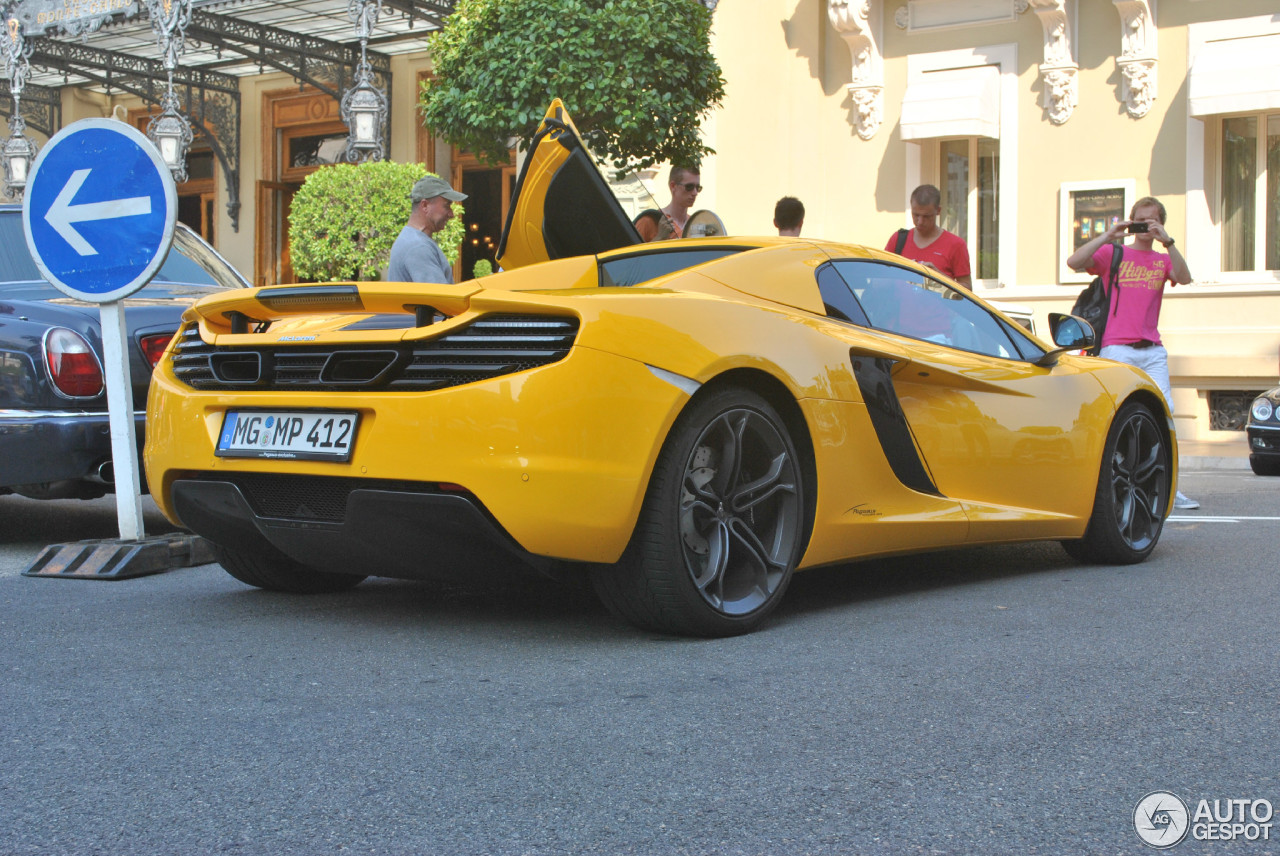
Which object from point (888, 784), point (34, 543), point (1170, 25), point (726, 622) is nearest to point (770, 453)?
point (726, 622)

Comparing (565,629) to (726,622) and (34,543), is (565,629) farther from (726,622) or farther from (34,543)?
(34,543)

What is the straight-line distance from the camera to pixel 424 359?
11.8 ft

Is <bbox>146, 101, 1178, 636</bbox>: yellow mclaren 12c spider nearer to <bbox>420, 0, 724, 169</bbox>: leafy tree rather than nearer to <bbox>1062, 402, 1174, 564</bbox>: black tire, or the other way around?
<bbox>1062, 402, 1174, 564</bbox>: black tire

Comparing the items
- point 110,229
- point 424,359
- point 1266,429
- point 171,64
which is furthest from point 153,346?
point 171,64

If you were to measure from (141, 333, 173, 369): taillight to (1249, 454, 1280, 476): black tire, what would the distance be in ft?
28.4

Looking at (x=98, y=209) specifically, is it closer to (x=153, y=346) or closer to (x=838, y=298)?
(x=153, y=346)

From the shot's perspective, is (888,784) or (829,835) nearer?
(829,835)

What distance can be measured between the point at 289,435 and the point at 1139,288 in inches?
228

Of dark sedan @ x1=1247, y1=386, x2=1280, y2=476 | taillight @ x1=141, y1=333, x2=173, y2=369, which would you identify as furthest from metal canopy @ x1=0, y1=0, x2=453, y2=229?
taillight @ x1=141, y1=333, x2=173, y2=369

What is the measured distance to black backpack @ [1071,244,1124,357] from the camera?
816 centimetres

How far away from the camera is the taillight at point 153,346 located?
5848mm

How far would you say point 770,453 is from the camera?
3.94 metres

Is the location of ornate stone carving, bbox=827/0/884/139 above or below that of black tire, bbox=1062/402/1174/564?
above

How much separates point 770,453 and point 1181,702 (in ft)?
4.23
